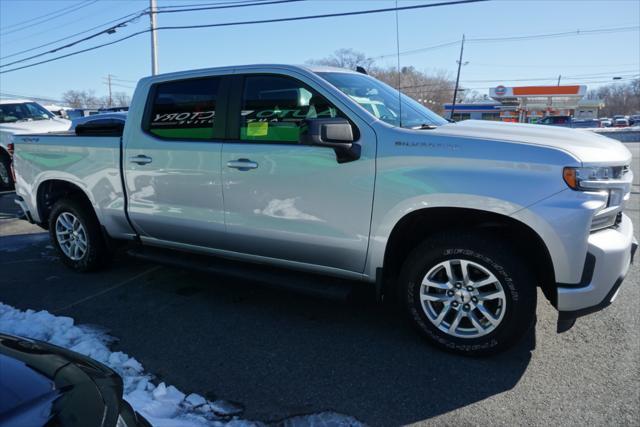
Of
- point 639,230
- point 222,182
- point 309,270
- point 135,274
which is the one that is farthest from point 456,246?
point 639,230

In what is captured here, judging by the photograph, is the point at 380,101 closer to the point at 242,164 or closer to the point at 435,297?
the point at 242,164

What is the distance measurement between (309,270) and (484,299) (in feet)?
4.38

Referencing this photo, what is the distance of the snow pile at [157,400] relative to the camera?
8.43 feet

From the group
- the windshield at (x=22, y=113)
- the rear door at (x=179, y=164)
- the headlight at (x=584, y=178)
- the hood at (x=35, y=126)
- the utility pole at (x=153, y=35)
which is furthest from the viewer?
the utility pole at (x=153, y=35)

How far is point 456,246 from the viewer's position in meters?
3.11

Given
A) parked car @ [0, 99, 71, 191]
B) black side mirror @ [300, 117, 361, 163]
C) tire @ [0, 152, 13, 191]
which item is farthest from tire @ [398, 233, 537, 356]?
tire @ [0, 152, 13, 191]

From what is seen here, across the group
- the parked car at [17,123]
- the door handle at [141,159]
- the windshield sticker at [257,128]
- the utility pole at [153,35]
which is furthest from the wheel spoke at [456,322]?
the utility pole at [153,35]

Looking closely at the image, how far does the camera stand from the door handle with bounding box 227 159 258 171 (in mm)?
3674

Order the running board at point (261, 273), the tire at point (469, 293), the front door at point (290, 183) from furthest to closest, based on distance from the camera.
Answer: the running board at point (261, 273), the front door at point (290, 183), the tire at point (469, 293)

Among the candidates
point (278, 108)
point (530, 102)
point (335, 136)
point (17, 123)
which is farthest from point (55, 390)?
point (530, 102)

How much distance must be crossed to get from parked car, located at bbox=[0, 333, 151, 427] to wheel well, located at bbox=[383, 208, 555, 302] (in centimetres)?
207

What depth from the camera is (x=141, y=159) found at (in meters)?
4.31

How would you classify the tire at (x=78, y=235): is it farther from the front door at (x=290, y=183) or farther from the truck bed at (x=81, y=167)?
the front door at (x=290, y=183)

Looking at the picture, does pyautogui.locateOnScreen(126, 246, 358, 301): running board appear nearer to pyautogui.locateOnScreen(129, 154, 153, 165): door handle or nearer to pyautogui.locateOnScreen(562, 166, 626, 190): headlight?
pyautogui.locateOnScreen(129, 154, 153, 165): door handle
